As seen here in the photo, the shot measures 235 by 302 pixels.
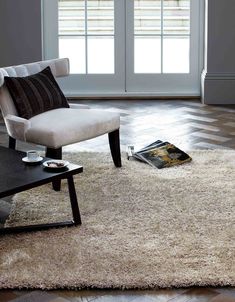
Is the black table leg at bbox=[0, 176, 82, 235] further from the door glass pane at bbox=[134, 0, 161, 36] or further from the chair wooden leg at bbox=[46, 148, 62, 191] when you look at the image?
the door glass pane at bbox=[134, 0, 161, 36]

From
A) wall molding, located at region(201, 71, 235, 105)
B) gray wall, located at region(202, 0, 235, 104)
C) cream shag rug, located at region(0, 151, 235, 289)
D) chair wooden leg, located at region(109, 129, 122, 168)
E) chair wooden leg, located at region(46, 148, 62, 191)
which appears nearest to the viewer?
cream shag rug, located at region(0, 151, 235, 289)

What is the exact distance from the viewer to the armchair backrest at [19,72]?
4566 mm

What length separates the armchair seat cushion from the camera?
4344mm

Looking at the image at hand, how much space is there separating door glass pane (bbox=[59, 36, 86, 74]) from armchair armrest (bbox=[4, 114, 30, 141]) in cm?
293

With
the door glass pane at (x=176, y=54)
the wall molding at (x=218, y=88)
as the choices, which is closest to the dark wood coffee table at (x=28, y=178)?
the wall molding at (x=218, y=88)

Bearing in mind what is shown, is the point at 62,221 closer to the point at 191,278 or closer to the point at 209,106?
the point at 191,278

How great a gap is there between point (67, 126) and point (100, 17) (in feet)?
10.4

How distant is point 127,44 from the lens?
7.38 m

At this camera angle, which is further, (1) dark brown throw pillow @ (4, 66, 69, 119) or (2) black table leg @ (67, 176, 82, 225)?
(1) dark brown throw pillow @ (4, 66, 69, 119)

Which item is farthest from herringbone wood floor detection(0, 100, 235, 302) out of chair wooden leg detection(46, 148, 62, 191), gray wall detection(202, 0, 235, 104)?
chair wooden leg detection(46, 148, 62, 191)

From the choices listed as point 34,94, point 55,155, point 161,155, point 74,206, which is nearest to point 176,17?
point 161,155

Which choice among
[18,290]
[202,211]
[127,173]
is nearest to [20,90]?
[127,173]

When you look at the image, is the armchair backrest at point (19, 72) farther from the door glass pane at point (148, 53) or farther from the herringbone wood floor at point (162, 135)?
the door glass pane at point (148, 53)

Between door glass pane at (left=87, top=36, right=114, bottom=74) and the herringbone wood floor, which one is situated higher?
door glass pane at (left=87, top=36, right=114, bottom=74)
